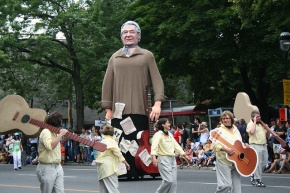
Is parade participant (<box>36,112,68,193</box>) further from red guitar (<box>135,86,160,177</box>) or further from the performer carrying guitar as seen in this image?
the performer carrying guitar

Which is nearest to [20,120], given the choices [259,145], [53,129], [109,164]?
[53,129]

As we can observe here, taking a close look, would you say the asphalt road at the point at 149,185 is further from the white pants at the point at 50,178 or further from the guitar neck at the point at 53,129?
the guitar neck at the point at 53,129

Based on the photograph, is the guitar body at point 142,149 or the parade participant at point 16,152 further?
the parade participant at point 16,152

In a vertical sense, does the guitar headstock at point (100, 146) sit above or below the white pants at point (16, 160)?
above

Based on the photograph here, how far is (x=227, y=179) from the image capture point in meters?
12.0

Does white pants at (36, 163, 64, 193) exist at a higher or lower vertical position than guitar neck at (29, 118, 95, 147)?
lower

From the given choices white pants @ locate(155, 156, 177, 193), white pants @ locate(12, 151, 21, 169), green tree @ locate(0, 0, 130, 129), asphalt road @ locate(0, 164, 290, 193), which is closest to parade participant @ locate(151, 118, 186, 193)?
white pants @ locate(155, 156, 177, 193)

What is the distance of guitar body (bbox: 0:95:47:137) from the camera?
10750 millimetres

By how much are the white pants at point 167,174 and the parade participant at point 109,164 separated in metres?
1.14

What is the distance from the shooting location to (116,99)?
43.8 ft

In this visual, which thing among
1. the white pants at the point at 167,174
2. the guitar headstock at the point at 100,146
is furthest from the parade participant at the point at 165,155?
the guitar headstock at the point at 100,146

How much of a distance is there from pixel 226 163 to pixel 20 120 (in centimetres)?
350

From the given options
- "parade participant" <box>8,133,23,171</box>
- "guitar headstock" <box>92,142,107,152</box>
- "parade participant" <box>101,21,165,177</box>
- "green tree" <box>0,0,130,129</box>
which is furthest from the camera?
"green tree" <box>0,0,130,129</box>

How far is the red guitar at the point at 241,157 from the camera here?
11984 mm
